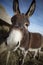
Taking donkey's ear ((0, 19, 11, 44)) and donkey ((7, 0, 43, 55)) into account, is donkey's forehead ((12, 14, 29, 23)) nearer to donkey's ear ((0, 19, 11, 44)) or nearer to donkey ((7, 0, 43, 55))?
donkey ((7, 0, 43, 55))

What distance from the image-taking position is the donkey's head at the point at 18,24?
75.2 inches

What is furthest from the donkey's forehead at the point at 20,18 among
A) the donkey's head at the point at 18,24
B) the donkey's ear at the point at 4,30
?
the donkey's ear at the point at 4,30

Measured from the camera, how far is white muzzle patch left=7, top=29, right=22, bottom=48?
6.26ft

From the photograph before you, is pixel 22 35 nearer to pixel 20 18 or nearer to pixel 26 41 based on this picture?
pixel 26 41

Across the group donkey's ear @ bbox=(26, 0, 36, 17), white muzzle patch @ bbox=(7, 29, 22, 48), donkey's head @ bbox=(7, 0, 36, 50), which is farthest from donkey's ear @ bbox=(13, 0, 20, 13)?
white muzzle patch @ bbox=(7, 29, 22, 48)

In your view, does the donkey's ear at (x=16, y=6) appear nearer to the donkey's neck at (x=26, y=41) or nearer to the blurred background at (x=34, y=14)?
the blurred background at (x=34, y=14)

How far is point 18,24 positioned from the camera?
1.91m

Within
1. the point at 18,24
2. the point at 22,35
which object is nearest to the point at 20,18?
the point at 18,24

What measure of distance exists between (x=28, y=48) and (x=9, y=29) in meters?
0.30

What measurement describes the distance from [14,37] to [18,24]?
15 cm

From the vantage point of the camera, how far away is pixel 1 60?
Answer: 195 centimetres

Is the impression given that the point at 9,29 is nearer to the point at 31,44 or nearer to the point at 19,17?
the point at 19,17

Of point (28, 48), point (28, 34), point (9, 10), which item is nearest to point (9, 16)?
point (9, 10)

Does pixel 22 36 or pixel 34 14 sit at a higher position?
pixel 34 14
